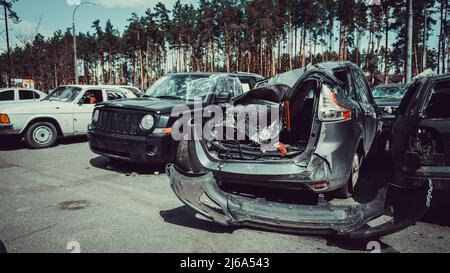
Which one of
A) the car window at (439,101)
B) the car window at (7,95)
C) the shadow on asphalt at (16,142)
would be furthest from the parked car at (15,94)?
the car window at (439,101)

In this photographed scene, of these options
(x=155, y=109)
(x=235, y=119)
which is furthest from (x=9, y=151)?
(x=235, y=119)

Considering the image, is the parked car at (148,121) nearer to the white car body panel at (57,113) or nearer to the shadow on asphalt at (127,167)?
the shadow on asphalt at (127,167)

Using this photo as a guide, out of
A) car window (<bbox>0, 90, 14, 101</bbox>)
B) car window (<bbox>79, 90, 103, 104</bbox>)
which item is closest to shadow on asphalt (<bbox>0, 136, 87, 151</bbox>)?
car window (<bbox>79, 90, 103, 104</bbox>)

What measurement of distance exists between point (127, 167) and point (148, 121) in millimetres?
1530

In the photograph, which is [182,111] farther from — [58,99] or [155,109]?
[58,99]

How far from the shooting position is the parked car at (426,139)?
3.53m

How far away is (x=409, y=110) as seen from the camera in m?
4.08

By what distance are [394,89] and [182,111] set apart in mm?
9177

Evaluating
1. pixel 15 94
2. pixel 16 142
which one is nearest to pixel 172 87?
pixel 16 142

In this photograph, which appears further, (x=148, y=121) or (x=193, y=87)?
(x=193, y=87)

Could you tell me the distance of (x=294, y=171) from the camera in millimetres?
3453

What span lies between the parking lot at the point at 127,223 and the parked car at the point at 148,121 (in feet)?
1.66

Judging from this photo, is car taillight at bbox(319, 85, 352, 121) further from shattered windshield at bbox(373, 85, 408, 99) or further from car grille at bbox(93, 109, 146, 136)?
shattered windshield at bbox(373, 85, 408, 99)

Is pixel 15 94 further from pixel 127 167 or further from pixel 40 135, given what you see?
pixel 127 167
